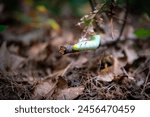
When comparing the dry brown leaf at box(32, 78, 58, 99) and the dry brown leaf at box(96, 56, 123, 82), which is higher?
the dry brown leaf at box(96, 56, 123, 82)

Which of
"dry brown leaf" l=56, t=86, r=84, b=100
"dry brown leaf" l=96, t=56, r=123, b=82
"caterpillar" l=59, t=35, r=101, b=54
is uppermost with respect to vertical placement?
"caterpillar" l=59, t=35, r=101, b=54

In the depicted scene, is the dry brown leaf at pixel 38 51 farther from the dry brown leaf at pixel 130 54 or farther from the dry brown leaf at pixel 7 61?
the dry brown leaf at pixel 130 54

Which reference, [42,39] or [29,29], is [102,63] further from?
[29,29]

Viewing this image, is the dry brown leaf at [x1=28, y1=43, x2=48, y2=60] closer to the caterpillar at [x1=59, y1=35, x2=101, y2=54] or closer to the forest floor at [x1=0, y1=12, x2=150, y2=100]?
the forest floor at [x1=0, y1=12, x2=150, y2=100]

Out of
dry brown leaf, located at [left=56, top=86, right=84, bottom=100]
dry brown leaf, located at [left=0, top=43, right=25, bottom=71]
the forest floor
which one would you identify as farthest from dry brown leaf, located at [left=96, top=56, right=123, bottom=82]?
dry brown leaf, located at [left=0, top=43, right=25, bottom=71]

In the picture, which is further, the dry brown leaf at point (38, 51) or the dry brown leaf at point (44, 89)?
the dry brown leaf at point (38, 51)

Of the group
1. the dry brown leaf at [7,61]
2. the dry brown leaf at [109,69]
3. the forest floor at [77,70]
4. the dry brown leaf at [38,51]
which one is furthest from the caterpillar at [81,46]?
the dry brown leaf at [38,51]

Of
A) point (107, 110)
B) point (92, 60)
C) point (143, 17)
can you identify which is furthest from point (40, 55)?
point (107, 110)

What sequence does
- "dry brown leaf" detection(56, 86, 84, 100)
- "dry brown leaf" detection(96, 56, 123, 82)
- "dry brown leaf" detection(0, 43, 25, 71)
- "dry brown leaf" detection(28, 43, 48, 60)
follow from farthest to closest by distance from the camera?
"dry brown leaf" detection(28, 43, 48, 60)
"dry brown leaf" detection(0, 43, 25, 71)
"dry brown leaf" detection(96, 56, 123, 82)
"dry brown leaf" detection(56, 86, 84, 100)

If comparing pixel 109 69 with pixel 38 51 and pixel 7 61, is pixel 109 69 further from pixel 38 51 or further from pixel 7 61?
pixel 38 51
